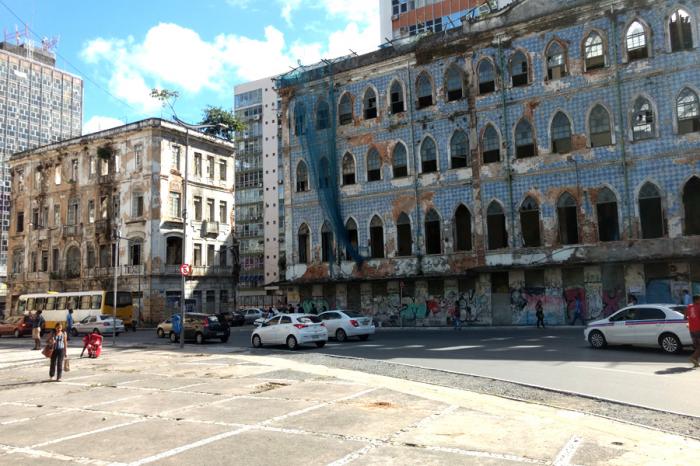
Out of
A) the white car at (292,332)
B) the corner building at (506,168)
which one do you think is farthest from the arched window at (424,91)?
the white car at (292,332)

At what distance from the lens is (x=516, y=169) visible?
31.4 metres

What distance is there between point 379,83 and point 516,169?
10747 mm

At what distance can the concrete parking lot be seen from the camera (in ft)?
23.1

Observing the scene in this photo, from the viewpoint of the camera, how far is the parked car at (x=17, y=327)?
3834 centimetres

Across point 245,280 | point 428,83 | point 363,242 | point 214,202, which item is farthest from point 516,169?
point 245,280

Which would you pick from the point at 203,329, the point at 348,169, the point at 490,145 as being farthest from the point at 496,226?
the point at 203,329

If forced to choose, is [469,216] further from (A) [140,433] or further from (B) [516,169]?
(A) [140,433]

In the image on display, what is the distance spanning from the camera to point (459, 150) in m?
33.5

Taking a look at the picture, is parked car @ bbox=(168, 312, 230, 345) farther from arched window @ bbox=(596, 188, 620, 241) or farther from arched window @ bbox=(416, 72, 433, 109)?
arched window @ bbox=(596, 188, 620, 241)

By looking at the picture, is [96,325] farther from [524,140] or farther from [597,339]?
[597,339]

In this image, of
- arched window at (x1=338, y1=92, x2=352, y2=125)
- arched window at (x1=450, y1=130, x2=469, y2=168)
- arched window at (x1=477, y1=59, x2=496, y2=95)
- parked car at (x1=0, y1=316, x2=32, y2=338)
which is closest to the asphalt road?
arched window at (x1=450, y1=130, x2=469, y2=168)

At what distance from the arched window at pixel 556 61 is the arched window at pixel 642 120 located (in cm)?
408

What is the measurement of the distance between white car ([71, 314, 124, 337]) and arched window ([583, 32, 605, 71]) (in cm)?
3246

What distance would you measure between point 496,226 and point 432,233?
3.83 meters
